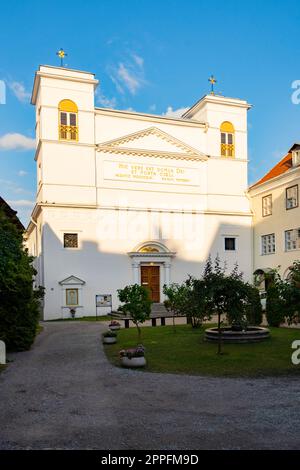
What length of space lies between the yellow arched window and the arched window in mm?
13539

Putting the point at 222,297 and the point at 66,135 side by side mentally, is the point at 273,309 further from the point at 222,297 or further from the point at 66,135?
the point at 66,135

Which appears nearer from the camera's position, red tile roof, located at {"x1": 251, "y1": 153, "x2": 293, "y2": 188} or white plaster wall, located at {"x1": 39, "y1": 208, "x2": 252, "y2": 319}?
white plaster wall, located at {"x1": 39, "y1": 208, "x2": 252, "y2": 319}

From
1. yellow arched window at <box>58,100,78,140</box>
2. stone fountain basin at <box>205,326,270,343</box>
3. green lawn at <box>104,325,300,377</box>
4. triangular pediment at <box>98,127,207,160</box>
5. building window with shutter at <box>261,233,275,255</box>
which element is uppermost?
yellow arched window at <box>58,100,78,140</box>

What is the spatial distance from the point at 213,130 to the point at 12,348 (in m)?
28.0

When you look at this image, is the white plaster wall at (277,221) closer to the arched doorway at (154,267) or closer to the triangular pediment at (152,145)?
the triangular pediment at (152,145)

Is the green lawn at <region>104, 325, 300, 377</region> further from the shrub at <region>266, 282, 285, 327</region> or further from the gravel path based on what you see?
the shrub at <region>266, 282, 285, 327</region>

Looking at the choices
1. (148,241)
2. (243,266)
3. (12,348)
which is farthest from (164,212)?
(12,348)

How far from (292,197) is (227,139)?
8974 millimetres

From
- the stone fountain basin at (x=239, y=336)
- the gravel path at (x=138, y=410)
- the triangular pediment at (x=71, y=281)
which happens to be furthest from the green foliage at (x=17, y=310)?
the triangular pediment at (x=71, y=281)

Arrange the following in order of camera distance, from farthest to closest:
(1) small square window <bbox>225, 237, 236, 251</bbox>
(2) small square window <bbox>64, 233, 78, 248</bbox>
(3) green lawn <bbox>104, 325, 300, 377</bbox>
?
(1) small square window <bbox>225, 237, 236, 251</bbox> < (2) small square window <bbox>64, 233, 78, 248</bbox> < (3) green lawn <bbox>104, 325, 300, 377</bbox>

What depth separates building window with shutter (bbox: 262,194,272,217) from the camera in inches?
1497

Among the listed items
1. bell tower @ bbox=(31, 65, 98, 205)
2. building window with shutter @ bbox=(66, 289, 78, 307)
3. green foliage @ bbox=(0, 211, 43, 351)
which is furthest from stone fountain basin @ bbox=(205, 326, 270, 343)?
bell tower @ bbox=(31, 65, 98, 205)

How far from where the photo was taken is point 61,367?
48.7 ft

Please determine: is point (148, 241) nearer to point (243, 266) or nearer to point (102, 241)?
point (102, 241)
